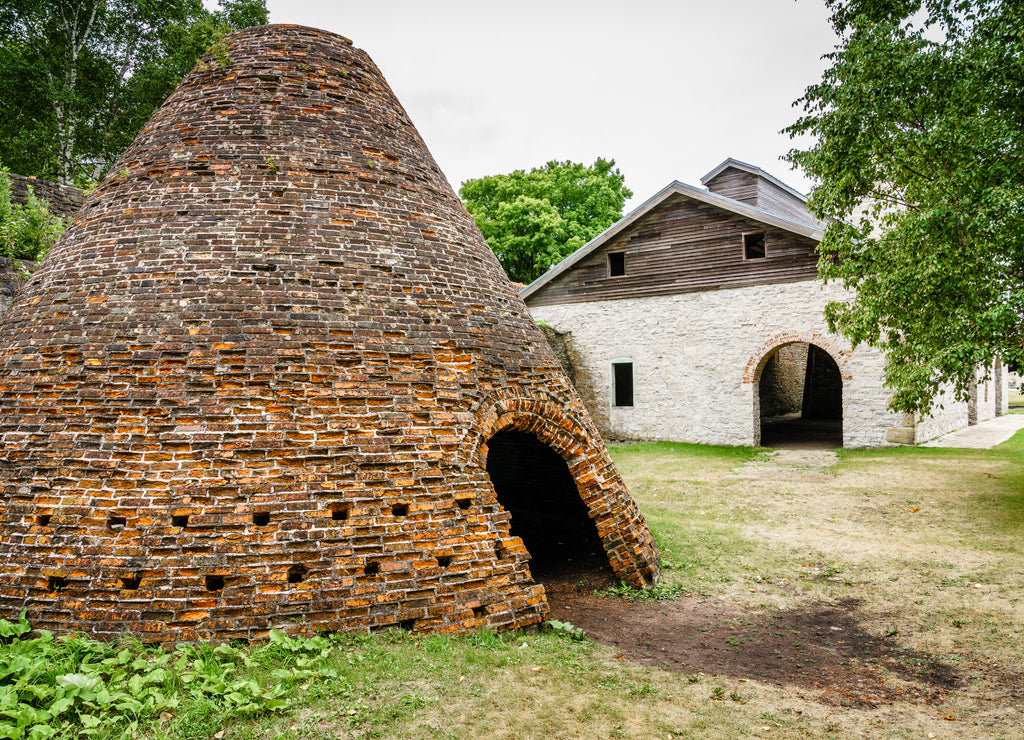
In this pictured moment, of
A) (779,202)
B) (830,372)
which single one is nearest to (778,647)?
(830,372)

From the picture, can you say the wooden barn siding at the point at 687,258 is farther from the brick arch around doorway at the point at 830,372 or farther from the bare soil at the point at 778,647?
the bare soil at the point at 778,647

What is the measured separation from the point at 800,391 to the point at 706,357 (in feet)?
38.5

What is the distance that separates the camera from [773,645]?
197 inches

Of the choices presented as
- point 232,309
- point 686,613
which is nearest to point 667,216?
point 686,613

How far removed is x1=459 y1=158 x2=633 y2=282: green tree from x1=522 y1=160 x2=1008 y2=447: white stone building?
36.6 ft

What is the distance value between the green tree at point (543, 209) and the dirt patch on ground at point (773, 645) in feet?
81.3

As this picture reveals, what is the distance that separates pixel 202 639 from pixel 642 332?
15271 mm

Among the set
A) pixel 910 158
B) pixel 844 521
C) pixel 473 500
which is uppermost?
pixel 910 158

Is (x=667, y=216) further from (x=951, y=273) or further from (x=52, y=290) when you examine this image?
(x=52, y=290)

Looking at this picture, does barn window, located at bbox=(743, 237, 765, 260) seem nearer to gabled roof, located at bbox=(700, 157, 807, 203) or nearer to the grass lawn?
gabled roof, located at bbox=(700, 157, 807, 203)

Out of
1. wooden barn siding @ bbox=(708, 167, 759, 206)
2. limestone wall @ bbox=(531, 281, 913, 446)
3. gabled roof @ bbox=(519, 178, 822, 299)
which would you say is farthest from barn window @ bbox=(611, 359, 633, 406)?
wooden barn siding @ bbox=(708, 167, 759, 206)

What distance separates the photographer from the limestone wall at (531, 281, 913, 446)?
47.3 ft

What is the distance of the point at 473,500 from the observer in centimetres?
477

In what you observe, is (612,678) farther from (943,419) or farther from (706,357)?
(943,419)
